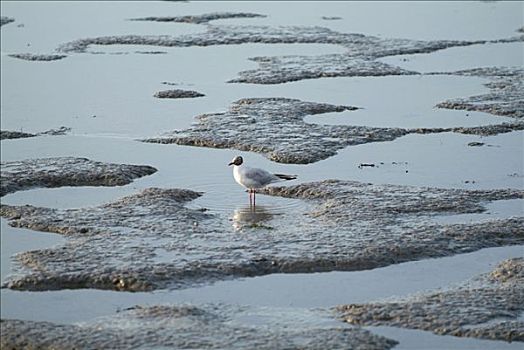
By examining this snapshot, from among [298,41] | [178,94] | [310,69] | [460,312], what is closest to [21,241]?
[460,312]

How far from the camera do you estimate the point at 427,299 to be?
1102 centimetres

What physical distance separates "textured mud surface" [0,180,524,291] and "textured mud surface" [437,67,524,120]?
516 centimetres

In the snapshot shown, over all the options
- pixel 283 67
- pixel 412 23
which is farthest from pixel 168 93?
pixel 412 23

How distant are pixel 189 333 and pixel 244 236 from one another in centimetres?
306

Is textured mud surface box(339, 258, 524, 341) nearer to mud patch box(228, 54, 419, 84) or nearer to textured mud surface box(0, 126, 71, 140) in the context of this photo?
textured mud surface box(0, 126, 71, 140)

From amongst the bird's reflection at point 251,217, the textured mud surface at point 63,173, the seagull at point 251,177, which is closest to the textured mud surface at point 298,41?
the textured mud surface at point 63,173

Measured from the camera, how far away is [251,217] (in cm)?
1388

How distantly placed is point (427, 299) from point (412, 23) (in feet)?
69.0

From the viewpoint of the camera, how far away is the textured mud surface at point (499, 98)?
19.9 meters

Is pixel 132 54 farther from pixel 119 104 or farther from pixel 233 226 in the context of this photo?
pixel 233 226

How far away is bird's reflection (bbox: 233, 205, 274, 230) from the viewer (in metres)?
13.5

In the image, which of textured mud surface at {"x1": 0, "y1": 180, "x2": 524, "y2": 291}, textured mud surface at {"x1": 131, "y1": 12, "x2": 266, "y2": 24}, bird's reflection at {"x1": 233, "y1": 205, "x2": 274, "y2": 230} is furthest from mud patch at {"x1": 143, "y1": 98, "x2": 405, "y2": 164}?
textured mud surface at {"x1": 131, "y1": 12, "x2": 266, "y2": 24}

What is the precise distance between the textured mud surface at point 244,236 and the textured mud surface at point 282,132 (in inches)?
83.8

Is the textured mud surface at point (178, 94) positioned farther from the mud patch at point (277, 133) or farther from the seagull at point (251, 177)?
the seagull at point (251, 177)
